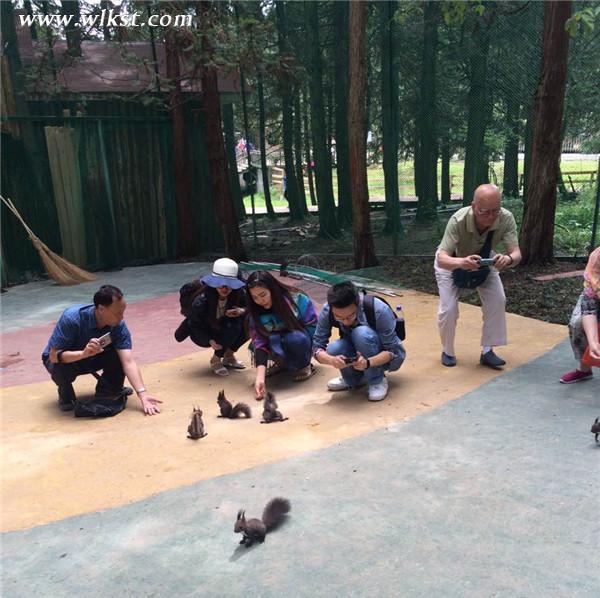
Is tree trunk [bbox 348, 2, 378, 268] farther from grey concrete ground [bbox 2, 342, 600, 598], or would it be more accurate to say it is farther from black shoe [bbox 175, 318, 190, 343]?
grey concrete ground [bbox 2, 342, 600, 598]

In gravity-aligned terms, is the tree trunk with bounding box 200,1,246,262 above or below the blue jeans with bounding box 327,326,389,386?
above

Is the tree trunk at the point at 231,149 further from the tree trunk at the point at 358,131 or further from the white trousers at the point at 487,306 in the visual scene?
the white trousers at the point at 487,306

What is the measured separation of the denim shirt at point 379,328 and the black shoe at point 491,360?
88 cm

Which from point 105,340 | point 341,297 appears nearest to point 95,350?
point 105,340

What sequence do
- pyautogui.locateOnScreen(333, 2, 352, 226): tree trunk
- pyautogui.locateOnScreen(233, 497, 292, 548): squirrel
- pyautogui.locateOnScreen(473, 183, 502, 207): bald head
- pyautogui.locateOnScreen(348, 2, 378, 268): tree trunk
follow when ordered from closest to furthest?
pyautogui.locateOnScreen(233, 497, 292, 548): squirrel, pyautogui.locateOnScreen(473, 183, 502, 207): bald head, pyautogui.locateOnScreen(348, 2, 378, 268): tree trunk, pyautogui.locateOnScreen(333, 2, 352, 226): tree trunk

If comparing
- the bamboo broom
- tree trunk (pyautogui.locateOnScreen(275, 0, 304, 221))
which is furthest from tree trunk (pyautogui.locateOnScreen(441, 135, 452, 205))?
the bamboo broom

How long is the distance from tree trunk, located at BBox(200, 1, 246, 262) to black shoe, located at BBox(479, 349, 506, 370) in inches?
234

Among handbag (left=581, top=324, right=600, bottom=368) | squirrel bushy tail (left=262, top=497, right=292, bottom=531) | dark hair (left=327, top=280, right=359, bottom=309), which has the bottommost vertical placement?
squirrel bushy tail (left=262, top=497, right=292, bottom=531)

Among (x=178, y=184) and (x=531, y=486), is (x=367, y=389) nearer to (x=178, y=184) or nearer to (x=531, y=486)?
(x=531, y=486)

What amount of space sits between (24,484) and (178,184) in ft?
26.5

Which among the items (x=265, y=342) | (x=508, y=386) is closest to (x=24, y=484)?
(x=265, y=342)

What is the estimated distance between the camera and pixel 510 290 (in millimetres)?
7098

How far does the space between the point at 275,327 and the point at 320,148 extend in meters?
8.04

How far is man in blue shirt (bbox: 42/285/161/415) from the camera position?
13.5 ft
